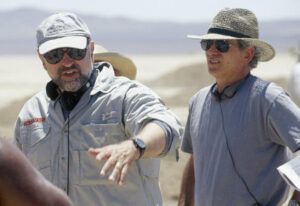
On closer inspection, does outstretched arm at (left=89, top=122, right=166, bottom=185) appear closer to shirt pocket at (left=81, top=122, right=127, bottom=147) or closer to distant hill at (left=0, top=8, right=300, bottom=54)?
shirt pocket at (left=81, top=122, right=127, bottom=147)

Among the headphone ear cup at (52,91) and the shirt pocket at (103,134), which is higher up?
the headphone ear cup at (52,91)

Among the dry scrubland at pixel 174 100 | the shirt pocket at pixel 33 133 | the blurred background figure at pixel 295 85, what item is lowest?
the dry scrubland at pixel 174 100

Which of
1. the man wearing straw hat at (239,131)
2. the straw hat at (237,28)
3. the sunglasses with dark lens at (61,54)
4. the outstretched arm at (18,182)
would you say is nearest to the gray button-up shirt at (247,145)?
the man wearing straw hat at (239,131)

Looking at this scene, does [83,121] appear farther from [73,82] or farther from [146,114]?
[146,114]

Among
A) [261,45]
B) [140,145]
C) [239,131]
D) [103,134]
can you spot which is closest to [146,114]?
[103,134]

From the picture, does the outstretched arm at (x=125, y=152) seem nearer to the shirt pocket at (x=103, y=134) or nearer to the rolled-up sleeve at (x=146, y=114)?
the rolled-up sleeve at (x=146, y=114)

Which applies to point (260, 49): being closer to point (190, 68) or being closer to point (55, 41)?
point (55, 41)

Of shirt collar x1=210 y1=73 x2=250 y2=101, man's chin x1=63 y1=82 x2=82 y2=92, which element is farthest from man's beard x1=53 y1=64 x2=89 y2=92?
shirt collar x1=210 y1=73 x2=250 y2=101

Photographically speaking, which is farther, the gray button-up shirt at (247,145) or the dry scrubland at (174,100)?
the dry scrubland at (174,100)

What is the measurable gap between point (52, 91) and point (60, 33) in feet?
1.02

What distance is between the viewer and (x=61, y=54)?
4.17 m

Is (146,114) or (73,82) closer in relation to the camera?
(146,114)

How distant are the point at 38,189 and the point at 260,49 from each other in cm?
289

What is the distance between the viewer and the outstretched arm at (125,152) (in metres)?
2.96
